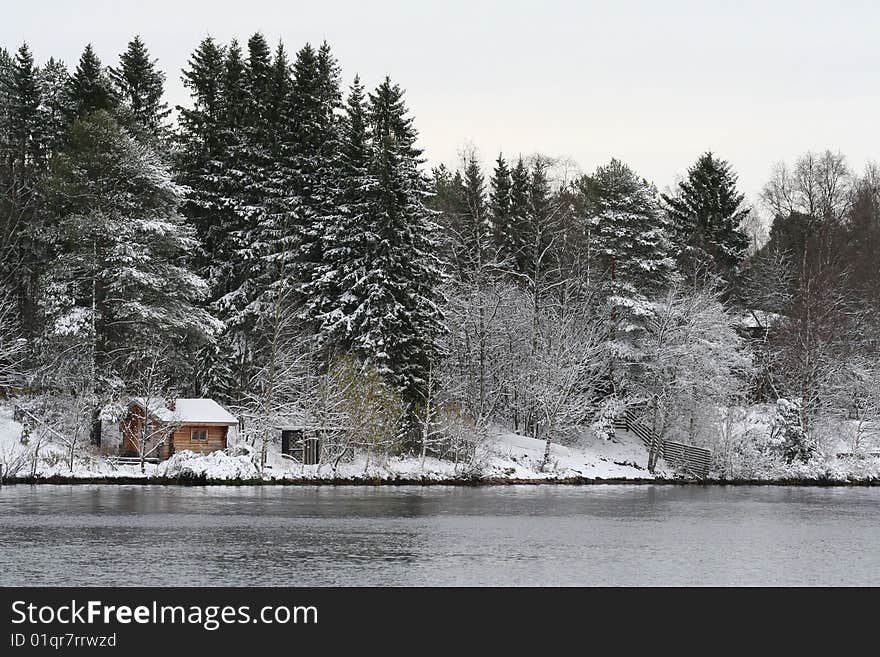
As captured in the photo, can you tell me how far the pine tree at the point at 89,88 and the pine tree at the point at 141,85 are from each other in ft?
7.09

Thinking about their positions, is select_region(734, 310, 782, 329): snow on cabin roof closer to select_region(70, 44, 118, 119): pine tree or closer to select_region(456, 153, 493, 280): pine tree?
select_region(456, 153, 493, 280): pine tree

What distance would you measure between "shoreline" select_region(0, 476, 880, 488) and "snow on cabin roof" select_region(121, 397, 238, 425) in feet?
10.4

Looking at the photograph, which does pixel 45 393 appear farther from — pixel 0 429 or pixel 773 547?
pixel 773 547

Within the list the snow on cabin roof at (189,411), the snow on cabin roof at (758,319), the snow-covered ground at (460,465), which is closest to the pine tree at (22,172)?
the snow-covered ground at (460,465)

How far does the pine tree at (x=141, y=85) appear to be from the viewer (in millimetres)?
61750

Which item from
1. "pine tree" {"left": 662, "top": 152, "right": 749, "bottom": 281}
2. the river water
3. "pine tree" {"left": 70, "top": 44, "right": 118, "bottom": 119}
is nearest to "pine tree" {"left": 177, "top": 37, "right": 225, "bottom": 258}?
"pine tree" {"left": 70, "top": 44, "right": 118, "bottom": 119}

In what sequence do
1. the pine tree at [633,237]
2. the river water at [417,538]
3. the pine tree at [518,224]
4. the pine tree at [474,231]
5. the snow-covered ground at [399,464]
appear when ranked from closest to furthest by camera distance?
the river water at [417,538] < the snow-covered ground at [399,464] < the pine tree at [474,231] < the pine tree at [633,237] < the pine tree at [518,224]

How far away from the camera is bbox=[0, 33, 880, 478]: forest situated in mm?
52094

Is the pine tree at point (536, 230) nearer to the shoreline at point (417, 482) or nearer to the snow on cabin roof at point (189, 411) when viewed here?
the shoreline at point (417, 482)

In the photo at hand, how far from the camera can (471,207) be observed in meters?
65.6

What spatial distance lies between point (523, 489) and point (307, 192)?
766 inches

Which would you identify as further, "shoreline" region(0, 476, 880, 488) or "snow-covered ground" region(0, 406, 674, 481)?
"snow-covered ground" region(0, 406, 674, 481)

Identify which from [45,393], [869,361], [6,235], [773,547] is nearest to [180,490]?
[45,393]
